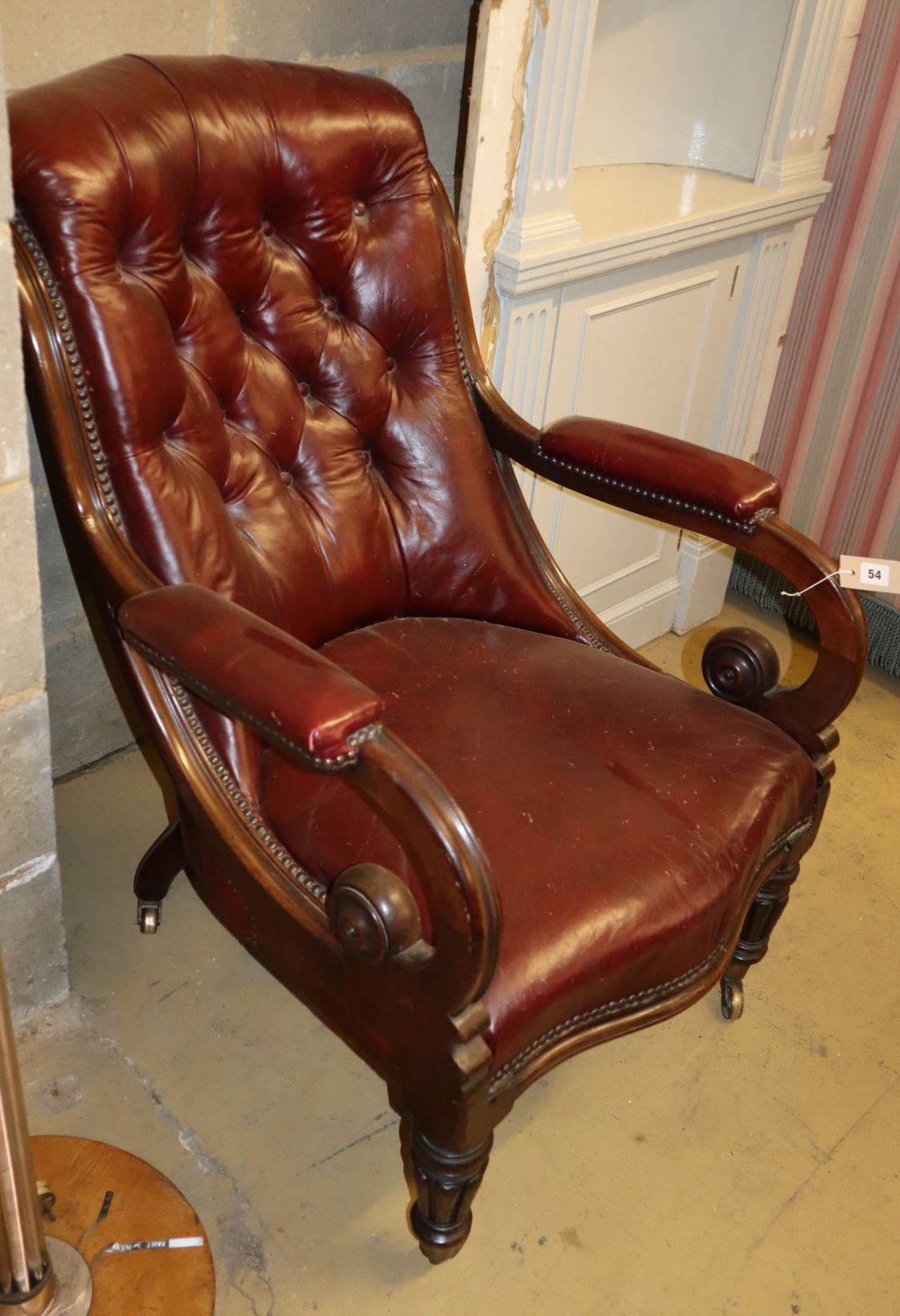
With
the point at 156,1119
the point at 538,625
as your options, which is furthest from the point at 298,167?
the point at 156,1119

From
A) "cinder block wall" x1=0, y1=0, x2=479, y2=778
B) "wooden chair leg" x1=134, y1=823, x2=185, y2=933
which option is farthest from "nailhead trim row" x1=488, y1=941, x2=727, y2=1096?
"cinder block wall" x1=0, y1=0, x2=479, y2=778

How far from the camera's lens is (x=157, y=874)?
1.69 meters

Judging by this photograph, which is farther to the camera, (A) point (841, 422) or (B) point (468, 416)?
(A) point (841, 422)

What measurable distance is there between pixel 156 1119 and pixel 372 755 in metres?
0.75

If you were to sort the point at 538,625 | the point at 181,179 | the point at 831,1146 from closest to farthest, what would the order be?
1. the point at 181,179
2. the point at 831,1146
3. the point at 538,625

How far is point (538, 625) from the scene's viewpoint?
168 cm

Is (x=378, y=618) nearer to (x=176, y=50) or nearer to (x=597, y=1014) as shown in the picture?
(x=597, y=1014)

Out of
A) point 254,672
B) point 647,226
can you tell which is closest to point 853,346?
point 647,226

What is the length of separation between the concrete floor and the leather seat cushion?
0.35 metres

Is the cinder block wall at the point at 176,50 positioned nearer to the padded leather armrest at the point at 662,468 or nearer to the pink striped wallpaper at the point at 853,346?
the padded leather armrest at the point at 662,468

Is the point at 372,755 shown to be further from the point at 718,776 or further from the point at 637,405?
the point at 637,405

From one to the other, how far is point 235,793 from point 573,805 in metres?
0.36

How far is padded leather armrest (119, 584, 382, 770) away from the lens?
977 millimetres

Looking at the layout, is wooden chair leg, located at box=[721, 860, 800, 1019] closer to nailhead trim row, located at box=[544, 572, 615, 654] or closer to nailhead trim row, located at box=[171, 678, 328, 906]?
nailhead trim row, located at box=[544, 572, 615, 654]
